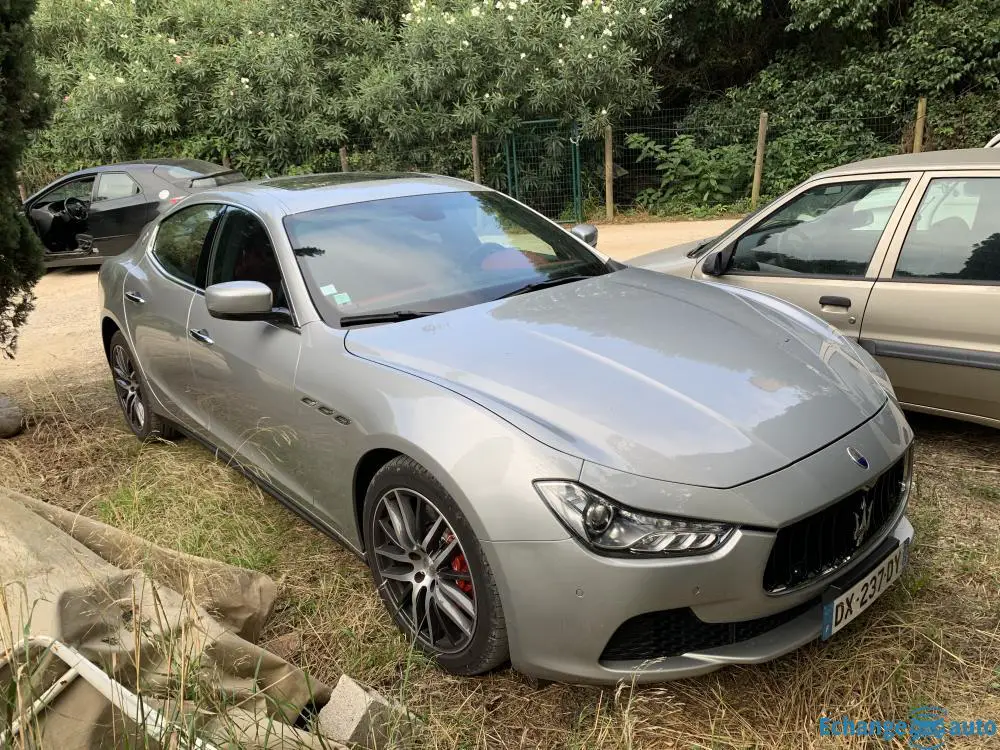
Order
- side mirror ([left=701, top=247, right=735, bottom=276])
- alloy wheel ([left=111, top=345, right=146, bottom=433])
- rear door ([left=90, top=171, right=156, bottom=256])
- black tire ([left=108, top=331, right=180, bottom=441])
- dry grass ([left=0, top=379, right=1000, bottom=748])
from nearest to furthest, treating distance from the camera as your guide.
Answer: dry grass ([left=0, top=379, right=1000, bottom=748])
side mirror ([left=701, top=247, right=735, bottom=276])
black tire ([left=108, top=331, right=180, bottom=441])
alloy wheel ([left=111, top=345, right=146, bottom=433])
rear door ([left=90, top=171, right=156, bottom=256])

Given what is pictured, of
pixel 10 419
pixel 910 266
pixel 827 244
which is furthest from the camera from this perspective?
pixel 10 419

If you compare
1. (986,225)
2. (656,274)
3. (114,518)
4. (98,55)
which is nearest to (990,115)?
(986,225)

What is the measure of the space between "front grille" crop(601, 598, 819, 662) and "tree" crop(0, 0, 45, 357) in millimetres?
4114

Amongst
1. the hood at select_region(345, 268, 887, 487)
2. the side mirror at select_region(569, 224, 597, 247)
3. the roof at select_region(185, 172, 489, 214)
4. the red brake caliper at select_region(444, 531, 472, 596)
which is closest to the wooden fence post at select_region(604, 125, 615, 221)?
the side mirror at select_region(569, 224, 597, 247)

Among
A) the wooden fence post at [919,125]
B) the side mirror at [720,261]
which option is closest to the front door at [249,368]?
the side mirror at [720,261]

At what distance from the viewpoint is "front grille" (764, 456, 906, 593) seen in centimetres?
211

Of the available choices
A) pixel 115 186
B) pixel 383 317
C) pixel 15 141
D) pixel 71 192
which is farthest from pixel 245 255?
pixel 71 192

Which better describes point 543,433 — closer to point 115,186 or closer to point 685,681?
point 685,681

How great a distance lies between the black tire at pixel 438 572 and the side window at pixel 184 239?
6.02 ft

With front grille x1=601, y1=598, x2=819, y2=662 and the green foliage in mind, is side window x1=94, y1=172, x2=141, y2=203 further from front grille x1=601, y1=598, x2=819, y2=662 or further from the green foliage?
front grille x1=601, y1=598, x2=819, y2=662

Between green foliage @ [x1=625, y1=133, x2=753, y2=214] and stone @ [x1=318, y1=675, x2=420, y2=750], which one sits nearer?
stone @ [x1=318, y1=675, x2=420, y2=750]

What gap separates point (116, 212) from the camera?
1031 cm

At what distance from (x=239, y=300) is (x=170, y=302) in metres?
1.15

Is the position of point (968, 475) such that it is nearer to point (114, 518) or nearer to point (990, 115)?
point (114, 518)
